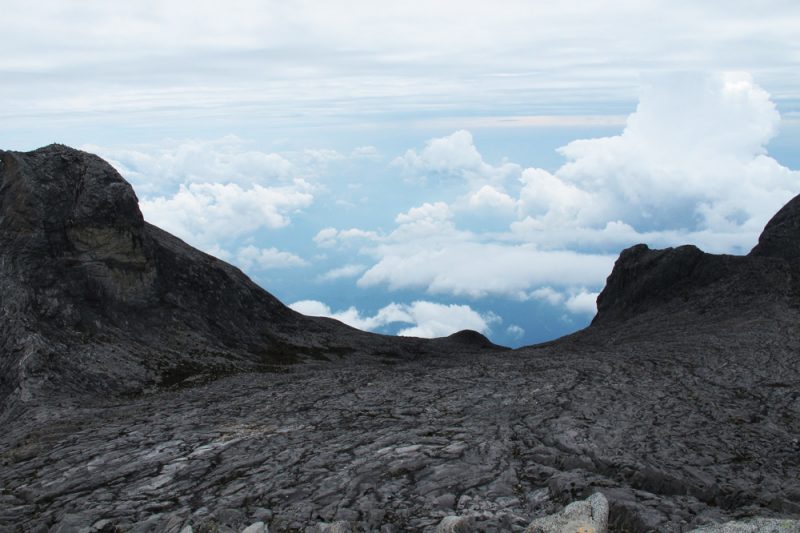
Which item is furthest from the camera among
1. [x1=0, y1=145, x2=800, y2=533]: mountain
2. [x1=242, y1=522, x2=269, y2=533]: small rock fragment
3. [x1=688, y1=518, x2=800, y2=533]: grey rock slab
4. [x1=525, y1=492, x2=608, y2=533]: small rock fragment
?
[x1=0, y1=145, x2=800, y2=533]: mountain

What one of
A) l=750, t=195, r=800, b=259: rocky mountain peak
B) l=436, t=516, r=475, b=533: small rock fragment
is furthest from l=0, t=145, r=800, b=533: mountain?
l=750, t=195, r=800, b=259: rocky mountain peak

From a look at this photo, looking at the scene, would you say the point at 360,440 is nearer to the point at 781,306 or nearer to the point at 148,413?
the point at 148,413

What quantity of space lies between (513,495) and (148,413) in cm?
2532

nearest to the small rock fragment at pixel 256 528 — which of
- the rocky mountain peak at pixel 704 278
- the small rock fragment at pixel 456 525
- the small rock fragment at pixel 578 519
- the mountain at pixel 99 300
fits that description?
the small rock fragment at pixel 456 525

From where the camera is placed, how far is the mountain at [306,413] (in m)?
22.9

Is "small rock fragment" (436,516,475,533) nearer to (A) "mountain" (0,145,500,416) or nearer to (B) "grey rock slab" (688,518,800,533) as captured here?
(B) "grey rock slab" (688,518,800,533)

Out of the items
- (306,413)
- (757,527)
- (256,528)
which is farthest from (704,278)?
(256,528)

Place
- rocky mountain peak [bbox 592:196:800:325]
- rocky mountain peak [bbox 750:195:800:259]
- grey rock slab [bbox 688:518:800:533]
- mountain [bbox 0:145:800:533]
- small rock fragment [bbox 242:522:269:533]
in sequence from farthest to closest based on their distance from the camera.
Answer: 1. rocky mountain peak [bbox 750:195:800:259]
2. rocky mountain peak [bbox 592:196:800:325]
3. mountain [bbox 0:145:800:533]
4. small rock fragment [bbox 242:522:269:533]
5. grey rock slab [bbox 688:518:800:533]

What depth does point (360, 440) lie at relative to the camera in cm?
2977

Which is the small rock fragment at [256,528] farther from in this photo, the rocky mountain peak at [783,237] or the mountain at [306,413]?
the rocky mountain peak at [783,237]

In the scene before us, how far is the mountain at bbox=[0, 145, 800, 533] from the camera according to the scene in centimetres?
2294

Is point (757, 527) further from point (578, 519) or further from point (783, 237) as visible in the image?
point (783, 237)

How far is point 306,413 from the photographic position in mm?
36000

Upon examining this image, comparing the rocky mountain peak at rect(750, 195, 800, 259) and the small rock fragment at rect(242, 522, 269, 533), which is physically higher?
the rocky mountain peak at rect(750, 195, 800, 259)
